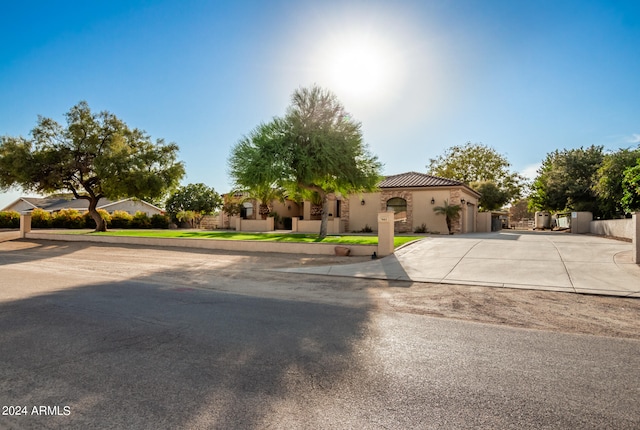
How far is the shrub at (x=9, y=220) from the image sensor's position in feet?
109

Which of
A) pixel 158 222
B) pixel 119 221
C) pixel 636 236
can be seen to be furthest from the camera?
pixel 158 222

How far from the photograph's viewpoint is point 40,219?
33.5m

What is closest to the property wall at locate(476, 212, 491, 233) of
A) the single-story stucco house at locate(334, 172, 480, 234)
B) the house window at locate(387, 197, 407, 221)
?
the single-story stucco house at locate(334, 172, 480, 234)

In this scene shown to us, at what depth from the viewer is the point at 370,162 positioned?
68.8 ft

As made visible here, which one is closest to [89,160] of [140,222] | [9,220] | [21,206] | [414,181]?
[140,222]

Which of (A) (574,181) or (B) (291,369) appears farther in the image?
(A) (574,181)

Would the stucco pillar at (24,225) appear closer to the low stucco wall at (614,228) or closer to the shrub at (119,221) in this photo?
the shrub at (119,221)

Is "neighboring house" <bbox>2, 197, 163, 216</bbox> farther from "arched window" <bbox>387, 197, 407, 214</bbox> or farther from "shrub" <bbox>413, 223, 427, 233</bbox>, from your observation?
"shrub" <bbox>413, 223, 427, 233</bbox>

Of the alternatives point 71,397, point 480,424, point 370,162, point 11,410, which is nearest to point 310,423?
point 480,424

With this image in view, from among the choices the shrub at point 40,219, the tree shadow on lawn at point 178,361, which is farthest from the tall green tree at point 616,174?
the shrub at point 40,219

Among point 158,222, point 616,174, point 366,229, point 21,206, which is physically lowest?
point 366,229

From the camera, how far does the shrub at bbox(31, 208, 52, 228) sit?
3338cm

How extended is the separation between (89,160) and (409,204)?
75.5 ft

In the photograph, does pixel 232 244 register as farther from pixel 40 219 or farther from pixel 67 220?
pixel 40 219
